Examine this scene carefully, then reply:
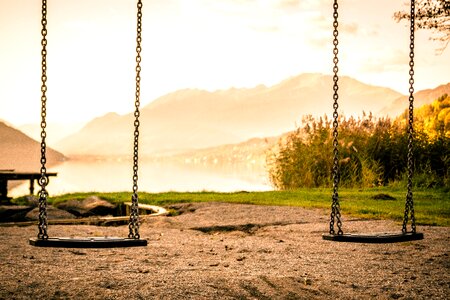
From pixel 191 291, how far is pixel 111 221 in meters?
5.42

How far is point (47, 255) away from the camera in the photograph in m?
6.54

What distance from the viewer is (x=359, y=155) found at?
1639 cm

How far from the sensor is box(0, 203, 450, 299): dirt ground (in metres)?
4.95

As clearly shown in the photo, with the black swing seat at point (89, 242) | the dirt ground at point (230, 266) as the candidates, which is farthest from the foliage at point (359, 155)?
the black swing seat at point (89, 242)

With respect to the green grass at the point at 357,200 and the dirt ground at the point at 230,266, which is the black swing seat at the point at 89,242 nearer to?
the dirt ground at the point at 230,266

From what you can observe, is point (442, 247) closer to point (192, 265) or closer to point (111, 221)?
point (192, 265)

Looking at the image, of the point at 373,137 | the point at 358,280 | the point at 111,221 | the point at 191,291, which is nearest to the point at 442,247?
the point at 358,280

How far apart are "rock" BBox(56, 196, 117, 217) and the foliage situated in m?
5.84

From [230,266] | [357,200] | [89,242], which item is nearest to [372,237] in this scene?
[230,266]

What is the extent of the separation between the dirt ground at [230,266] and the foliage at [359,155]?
6982mm

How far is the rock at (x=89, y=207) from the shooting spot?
38.8ft

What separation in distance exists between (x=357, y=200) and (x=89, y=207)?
5.20m

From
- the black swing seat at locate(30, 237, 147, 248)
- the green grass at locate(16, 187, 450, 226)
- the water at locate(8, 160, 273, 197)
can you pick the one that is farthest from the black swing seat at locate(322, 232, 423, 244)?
the water at locate(8, 160, 273, 197)

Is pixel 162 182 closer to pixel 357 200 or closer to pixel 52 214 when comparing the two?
pixel 357 200
